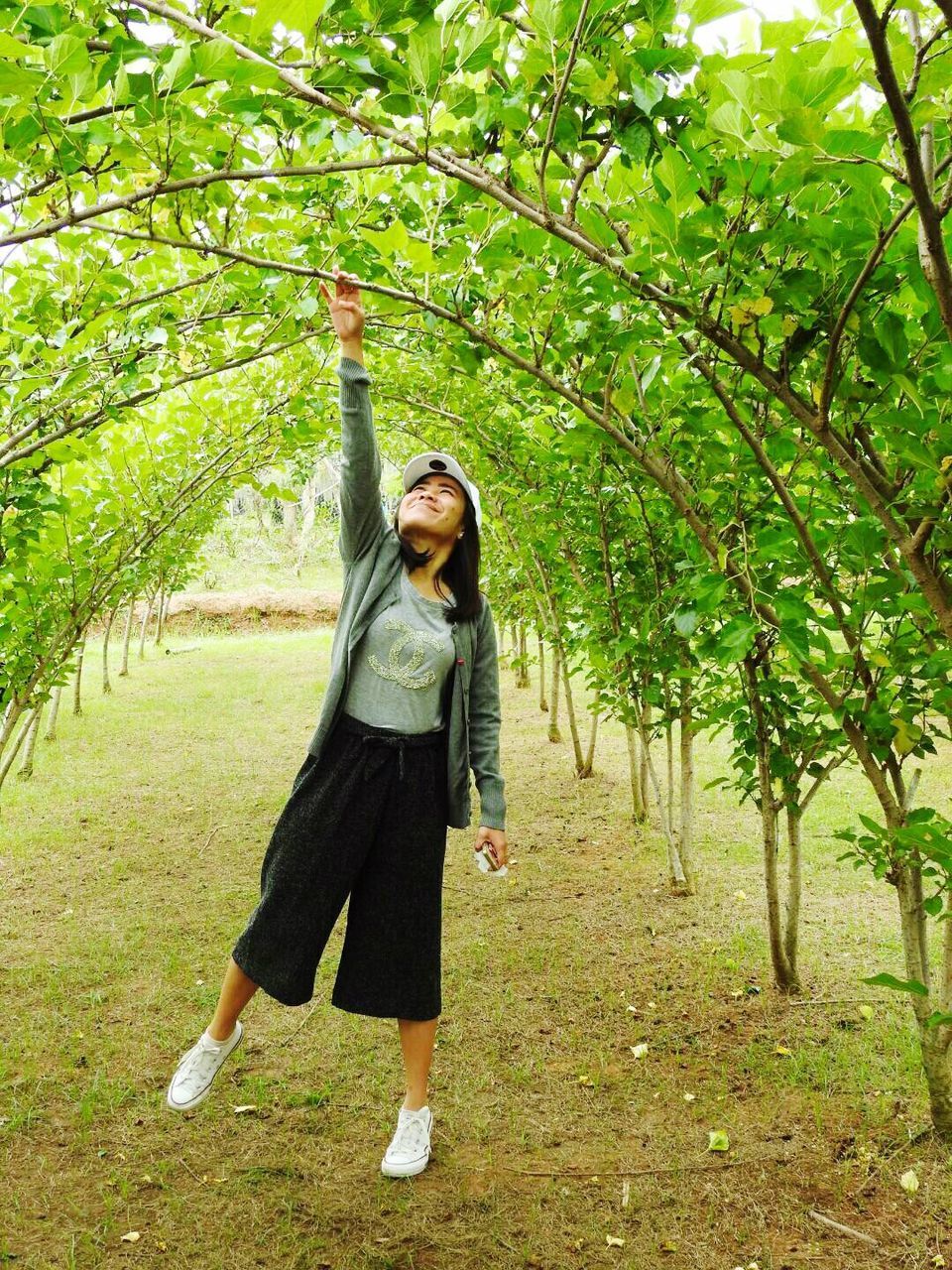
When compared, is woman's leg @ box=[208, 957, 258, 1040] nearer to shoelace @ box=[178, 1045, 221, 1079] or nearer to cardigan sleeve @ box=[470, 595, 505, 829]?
shoelace @ box=[178, 1045, 221, 1079]

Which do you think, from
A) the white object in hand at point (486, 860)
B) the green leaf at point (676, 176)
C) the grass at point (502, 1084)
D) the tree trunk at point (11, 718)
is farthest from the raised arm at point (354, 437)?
the tree trunk at point (11, 718)

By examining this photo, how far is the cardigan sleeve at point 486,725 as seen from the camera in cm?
233

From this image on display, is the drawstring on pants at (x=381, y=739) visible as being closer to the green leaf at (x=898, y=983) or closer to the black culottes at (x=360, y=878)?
the black culottes at (x=360, y=878)

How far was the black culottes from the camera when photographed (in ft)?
7.02

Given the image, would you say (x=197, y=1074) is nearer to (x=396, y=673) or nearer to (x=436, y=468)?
(x=396, y=673)

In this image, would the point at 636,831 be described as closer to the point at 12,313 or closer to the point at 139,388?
the point at 139,388

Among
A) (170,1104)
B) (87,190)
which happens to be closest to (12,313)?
(87,190)

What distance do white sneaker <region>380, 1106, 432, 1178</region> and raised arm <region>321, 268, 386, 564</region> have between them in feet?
4.90

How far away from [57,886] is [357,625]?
12.1 feet

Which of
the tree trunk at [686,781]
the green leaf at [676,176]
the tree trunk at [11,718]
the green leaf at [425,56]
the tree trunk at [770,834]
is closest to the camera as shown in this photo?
the green leaf at [425,56]

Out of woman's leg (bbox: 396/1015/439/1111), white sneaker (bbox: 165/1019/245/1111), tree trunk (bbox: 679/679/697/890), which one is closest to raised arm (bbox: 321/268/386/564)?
woman's leg (bbox: 396/1015/439/1111)

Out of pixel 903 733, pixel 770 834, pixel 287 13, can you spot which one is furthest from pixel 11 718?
pixel 903 733

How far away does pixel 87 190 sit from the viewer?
7.54 feet

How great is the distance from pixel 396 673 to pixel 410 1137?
124 cm
